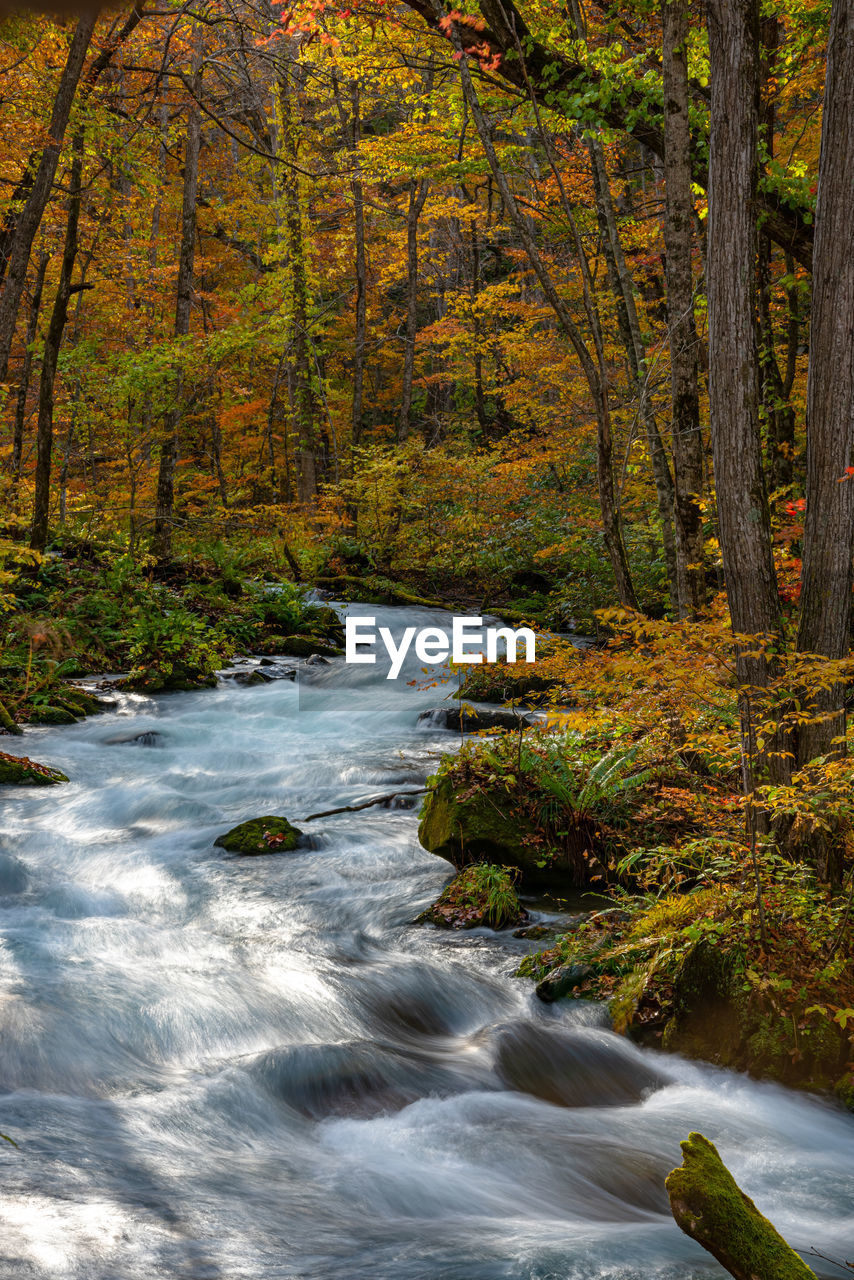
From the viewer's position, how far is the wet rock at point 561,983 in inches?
221

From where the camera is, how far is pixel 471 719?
11039mm

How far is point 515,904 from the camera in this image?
6.61 meters

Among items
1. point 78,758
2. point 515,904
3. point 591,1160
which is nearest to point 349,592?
point 78,758

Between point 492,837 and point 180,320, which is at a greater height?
point 180,320

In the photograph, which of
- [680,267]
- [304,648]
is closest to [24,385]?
[304,648]

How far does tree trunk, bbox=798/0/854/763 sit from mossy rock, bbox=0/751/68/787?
22.9 ft

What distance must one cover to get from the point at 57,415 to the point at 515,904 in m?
15.1

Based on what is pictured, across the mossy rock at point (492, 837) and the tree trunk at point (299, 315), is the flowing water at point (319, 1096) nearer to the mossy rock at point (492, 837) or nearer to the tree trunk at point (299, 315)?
the mossy rock at point (492, 837)

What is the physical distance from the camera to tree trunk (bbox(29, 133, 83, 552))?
13031 mm

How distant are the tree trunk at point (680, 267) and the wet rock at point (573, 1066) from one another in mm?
3826

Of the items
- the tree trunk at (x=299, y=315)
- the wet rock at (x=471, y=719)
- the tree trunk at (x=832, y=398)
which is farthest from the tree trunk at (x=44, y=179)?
the tree trunk at (x=832, y=398)

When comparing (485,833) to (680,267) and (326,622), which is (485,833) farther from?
(326,622)

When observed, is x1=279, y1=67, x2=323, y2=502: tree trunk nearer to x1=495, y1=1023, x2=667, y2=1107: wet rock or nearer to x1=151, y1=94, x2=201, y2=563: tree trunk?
x1=151, y1=94, x2=201, y2=563: tree trunk

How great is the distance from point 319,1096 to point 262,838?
3.54 metres
